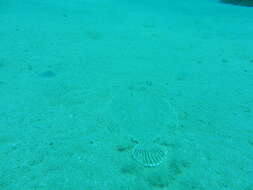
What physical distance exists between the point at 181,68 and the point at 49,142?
4358 millimetres

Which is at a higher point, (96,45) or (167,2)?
(167,2)

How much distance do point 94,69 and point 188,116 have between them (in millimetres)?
3084

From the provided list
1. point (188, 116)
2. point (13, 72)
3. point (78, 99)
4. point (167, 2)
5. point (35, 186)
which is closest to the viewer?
point (35, 186)

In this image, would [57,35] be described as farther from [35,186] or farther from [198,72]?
[35,186]

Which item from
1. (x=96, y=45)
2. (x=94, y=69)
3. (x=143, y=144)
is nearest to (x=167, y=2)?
(x=96, y=45)

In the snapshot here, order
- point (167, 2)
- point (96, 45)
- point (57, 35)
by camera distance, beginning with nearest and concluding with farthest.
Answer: point (96, 45), point (57, 35), point (167, 2)

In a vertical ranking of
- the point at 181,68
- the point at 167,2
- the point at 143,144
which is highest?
the point at 167,2

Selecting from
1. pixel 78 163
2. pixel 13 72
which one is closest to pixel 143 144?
pixel 78 163

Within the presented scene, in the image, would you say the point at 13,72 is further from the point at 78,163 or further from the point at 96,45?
the point at 78,163

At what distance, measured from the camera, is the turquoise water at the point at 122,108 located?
2.50 metres

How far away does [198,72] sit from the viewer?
202 inches

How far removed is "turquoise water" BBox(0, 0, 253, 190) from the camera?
8.20 ft

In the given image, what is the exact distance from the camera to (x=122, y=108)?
352 centimetres

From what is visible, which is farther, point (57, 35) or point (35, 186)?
point (57, 35)
